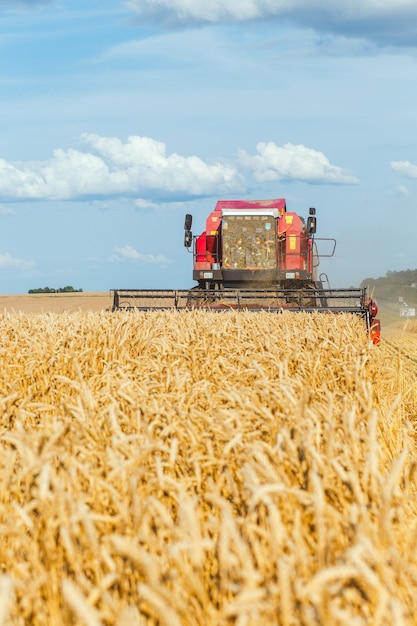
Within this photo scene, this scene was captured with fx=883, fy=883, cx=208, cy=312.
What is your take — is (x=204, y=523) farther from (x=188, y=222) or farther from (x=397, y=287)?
(x=397, y=287)

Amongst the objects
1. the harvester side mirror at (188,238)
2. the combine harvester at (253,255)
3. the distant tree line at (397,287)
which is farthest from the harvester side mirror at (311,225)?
the distant tree line at (397,287)

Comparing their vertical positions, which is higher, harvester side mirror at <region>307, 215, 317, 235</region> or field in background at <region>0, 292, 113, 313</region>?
harvester side mirror at <region>307, 215, 317, 235</region>

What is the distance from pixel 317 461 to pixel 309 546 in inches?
11.5

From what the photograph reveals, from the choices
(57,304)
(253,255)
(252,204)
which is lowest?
(57,304)

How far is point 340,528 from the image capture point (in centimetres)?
266

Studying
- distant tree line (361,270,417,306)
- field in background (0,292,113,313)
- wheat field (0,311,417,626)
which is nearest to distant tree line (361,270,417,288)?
distant tree line (361,270,417,306)

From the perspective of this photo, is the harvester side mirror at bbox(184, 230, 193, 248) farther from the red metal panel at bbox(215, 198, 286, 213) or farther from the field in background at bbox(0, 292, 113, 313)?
the field in background at bbox(0, 292, 113, 313)

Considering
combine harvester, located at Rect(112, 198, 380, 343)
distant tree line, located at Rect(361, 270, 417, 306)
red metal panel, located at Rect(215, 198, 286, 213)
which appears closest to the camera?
combine harvester, located at Rect(112, 198, 380, 343)

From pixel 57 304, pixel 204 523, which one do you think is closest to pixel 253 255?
pixel 204 523

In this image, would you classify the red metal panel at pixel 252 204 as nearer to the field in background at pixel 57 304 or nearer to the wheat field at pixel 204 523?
the field in background at pixel 57 304

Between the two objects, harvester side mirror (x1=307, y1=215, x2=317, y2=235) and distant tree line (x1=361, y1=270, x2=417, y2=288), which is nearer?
harvester side mirror (x1=307, y1=215, x2=317, y2=235)

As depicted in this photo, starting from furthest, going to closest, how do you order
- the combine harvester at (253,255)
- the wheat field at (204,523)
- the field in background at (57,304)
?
the field in background at (57,304) → the combine harvester at (253,255) → the wheat field at (204,523)

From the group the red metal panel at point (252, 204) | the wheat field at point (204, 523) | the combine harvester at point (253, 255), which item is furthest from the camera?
the red metal panel at point (252, 204)

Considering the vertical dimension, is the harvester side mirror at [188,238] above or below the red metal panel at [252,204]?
below
